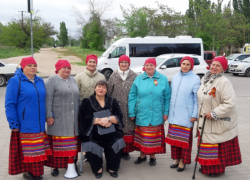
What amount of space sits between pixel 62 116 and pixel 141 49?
13.2 m

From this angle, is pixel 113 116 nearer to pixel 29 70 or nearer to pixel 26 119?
pixel 26 119

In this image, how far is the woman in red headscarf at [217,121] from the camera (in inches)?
140

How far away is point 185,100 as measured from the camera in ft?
12.8

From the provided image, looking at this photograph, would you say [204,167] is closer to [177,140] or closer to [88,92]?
[177,140]

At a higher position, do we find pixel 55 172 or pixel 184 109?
pixel 184 109

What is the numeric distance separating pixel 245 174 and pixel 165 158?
1314 millimetres

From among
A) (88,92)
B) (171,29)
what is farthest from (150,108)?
(171,29)

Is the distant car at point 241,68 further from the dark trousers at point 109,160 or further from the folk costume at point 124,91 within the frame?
the dark trousers at point 109,160

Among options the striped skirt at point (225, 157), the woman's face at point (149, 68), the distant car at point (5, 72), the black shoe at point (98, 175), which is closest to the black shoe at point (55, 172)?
the black shoe at point (98, 175)

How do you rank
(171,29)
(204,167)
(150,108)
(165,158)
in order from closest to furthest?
(204,167), (150,108), (165,158), (171,29)

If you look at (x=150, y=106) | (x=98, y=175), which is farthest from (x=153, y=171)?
(x=150, y=106)

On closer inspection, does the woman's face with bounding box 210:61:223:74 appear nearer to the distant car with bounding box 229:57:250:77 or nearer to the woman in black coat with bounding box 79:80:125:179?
the woman in black coat with bounding box 79:80:125:179

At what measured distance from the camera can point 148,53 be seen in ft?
54.9

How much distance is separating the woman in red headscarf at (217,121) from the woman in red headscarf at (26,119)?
7.50 feet
